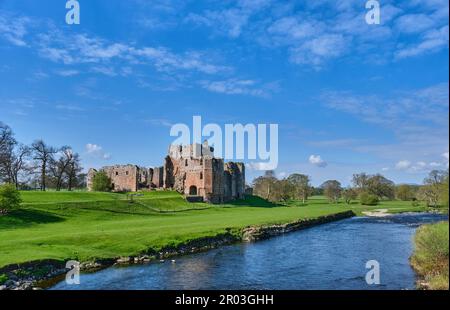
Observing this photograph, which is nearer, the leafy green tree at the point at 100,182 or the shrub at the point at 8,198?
the shrub at the point at 8,198

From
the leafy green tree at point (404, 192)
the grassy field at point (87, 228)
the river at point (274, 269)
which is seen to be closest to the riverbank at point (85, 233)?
the grassy field at point (87, 228)

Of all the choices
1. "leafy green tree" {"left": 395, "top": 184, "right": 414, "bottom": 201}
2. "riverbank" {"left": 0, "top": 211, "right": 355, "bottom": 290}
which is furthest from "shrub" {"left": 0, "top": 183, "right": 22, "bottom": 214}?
"leafy green tree" {"left": 395, "top": 184, "right": 414, "bottom": 201}

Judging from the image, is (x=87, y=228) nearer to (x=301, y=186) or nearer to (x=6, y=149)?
(x=6, y=149)

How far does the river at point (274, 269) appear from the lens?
82.6 feet

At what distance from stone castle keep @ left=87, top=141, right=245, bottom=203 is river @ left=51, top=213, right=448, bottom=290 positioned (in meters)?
45.0

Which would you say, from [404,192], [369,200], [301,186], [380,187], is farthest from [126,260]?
[404,192]

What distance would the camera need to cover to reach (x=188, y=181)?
91.6 meters

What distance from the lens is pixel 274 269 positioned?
30031 millimetres

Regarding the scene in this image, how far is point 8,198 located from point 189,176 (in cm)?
5013

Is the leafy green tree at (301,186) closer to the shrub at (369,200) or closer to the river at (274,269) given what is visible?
the shrub at (369,200)

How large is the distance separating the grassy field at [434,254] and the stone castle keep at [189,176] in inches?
2301
